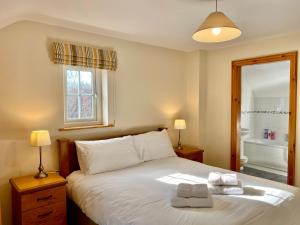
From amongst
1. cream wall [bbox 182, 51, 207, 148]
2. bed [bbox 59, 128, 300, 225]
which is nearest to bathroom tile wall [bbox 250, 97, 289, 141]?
cream wall [bbox 182, 51, 207, 148]

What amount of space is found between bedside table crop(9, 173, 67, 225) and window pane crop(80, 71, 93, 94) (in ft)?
3.73

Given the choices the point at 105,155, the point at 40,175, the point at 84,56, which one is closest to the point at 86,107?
the point at 84,56

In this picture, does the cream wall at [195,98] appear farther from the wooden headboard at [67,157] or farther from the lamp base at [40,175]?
the lamp base at [40,175]

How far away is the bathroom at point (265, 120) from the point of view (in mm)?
4395

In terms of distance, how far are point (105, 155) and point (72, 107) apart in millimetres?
747

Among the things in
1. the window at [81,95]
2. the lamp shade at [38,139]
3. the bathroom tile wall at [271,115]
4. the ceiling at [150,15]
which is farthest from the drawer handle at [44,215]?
the bathroom tile wall at [271,115]

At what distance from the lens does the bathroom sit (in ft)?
14.4

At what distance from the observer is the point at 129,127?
330cm

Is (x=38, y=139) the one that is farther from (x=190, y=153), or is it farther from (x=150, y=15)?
(x=190, y=153)

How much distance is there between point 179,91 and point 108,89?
4.49 feet

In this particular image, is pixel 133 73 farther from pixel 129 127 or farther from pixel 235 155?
pixel 235 155

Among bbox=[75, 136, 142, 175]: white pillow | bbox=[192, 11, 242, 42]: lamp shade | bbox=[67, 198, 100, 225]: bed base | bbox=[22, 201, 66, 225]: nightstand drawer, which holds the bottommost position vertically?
bbox=[67, 198, 100, 225]: bed base

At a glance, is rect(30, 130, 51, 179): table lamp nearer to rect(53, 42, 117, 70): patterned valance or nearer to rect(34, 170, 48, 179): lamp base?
rect(34, 170, 48, 179): lamp base

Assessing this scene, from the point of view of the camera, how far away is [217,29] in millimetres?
1832
